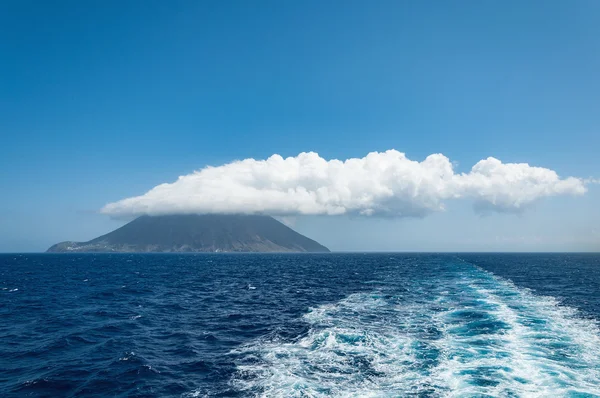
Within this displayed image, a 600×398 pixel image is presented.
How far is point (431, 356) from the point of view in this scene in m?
29.5

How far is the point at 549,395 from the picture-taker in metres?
21.8

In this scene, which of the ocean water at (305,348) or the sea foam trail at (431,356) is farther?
the ocean water at (305,348)

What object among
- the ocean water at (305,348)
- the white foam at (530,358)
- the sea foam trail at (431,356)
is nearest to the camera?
the white foam at (530,358)

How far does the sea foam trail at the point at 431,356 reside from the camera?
23.4 metres

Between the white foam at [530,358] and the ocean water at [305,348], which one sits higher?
the white foam at [530,358]

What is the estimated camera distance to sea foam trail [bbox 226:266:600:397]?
23359 millimetres

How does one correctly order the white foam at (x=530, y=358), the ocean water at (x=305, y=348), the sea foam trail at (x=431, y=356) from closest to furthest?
the white foam at (x=530, y=358), the sea foam trail at (x=431, y=356), the ocean water at (x=305, y=348)

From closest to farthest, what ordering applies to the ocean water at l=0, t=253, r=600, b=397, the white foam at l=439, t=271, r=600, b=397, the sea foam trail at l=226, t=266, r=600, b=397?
the white foam at l=439, t=271, r=600, b=397, the sea foam trail at l=226, t=266, r=600, b=397, the ocean water at l=0, t=253, r=600, b=397

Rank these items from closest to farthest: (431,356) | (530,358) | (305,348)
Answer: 1. (530,358)
2. (431,356)
3. (305,348)

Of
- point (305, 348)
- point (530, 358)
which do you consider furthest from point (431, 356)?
point (305, 348)

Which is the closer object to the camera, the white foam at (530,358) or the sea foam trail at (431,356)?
the white foam at (530,358)

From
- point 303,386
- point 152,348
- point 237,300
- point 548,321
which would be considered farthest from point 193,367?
point 548,321

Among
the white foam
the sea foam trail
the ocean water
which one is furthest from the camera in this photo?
the ocean water

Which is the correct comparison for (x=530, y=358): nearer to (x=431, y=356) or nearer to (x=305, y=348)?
(x=431, y=356)
